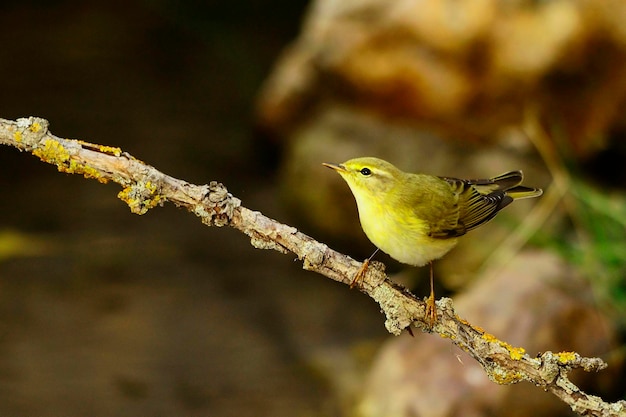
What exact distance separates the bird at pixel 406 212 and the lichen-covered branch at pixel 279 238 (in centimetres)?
8

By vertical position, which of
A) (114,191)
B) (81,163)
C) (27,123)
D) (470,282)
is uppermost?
(114,191)

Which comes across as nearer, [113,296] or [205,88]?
[113,296]

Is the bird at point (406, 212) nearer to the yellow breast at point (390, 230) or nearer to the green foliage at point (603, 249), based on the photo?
the yellow breast at point (390, 230)

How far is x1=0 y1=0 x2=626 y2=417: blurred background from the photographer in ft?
17.5

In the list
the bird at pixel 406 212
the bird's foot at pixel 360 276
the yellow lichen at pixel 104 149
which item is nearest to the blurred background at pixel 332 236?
the bird at pixel 406 212

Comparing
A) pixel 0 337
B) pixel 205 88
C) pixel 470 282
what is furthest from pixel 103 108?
pixel 470 282

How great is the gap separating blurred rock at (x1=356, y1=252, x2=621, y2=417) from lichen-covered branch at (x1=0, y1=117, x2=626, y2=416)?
1.95 metres

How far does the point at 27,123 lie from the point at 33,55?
24.3 feet

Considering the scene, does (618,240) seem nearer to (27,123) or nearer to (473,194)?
(473,194)

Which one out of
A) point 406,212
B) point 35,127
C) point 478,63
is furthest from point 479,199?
point 478,63

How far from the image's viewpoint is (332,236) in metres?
7.52

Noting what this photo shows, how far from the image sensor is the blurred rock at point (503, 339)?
4.82 m

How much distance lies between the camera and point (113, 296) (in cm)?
659

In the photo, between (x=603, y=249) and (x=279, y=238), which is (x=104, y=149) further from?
(x=603, y=249)
